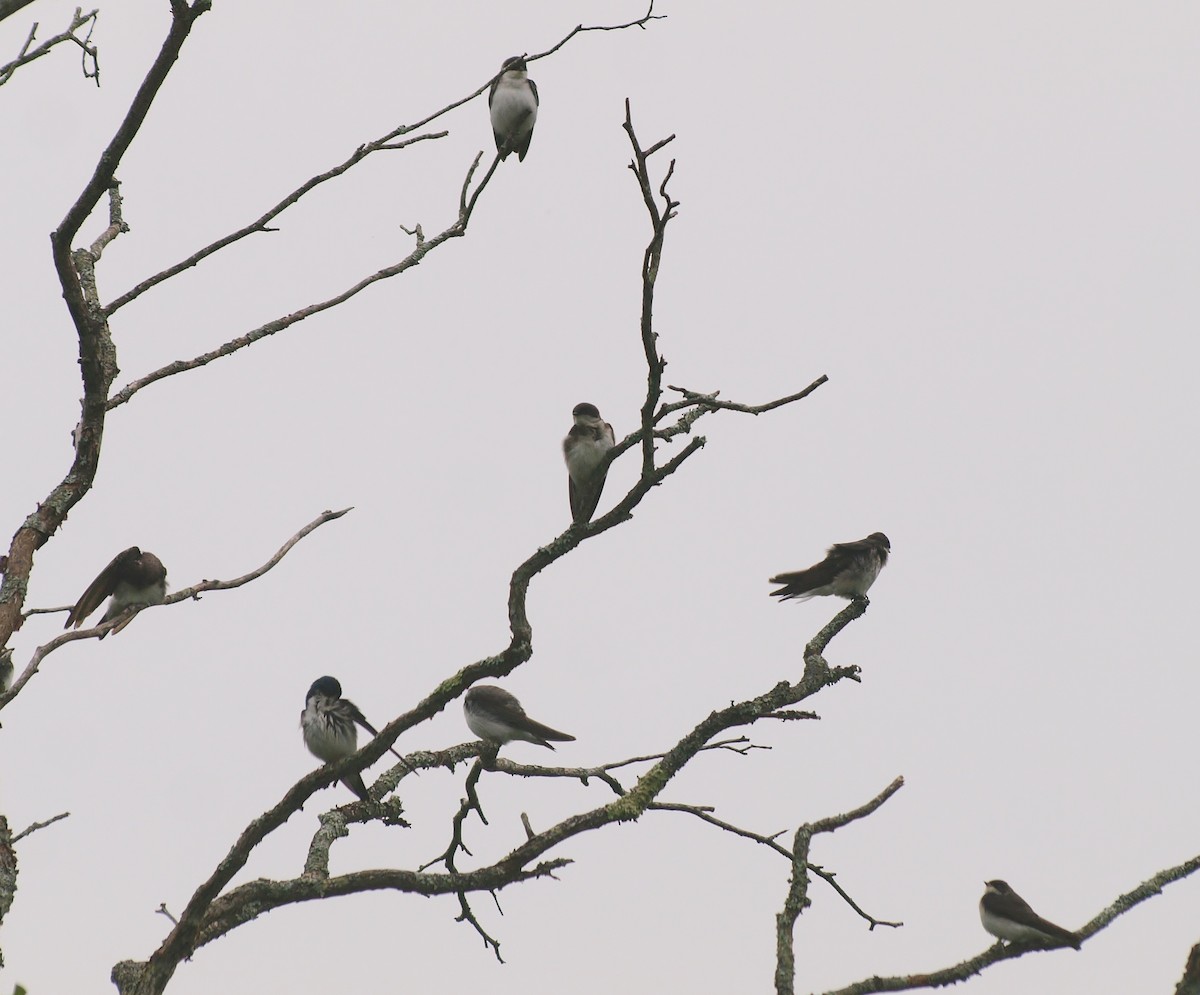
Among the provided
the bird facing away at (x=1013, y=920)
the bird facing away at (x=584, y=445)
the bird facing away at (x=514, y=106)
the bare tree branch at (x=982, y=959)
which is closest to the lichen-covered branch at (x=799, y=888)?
the bare tree branch at (x=982, y=959)

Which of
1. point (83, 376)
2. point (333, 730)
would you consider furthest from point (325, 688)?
point (83, 376)

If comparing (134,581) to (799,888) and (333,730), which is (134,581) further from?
(799,888)

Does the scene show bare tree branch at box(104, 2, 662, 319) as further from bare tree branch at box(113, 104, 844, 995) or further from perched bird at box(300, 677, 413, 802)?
perched bird at box(300, 677, 413, 802)

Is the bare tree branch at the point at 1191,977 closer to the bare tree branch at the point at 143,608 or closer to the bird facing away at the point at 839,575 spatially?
the bare tree branch at the point at 143,608

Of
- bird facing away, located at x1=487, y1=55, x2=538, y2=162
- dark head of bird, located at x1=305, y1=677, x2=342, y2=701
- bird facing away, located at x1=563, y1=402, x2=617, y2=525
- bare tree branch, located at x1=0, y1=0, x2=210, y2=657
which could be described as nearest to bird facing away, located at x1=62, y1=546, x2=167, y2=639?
dark head of bird, located at x1=305, y1=677, x2=342, y2=701

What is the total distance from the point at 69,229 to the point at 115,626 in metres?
1.61

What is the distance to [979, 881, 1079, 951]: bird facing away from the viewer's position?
771 centimetres

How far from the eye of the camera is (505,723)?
7984mm

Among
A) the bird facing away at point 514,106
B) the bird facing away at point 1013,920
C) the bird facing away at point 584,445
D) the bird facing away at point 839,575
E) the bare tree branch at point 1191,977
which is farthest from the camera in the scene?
the bird facing away at point 514,106

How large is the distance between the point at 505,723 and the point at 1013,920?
3.28m

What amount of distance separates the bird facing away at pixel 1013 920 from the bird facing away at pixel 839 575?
2.10 m

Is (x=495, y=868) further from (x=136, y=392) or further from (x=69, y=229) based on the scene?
(x=69, y=229)

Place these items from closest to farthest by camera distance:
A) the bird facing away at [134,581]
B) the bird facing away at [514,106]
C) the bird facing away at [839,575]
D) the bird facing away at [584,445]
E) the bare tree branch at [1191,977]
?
the bare tree branch at [1191,977] → the bird facing away at [134,581] → the bird facing away at [839,575] → the bird facing away at [584,445] → the bird facing away at [514,106]

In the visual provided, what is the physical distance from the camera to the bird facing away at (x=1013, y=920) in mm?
7714
